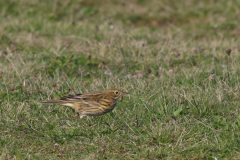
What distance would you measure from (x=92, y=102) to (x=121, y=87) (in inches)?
54.3

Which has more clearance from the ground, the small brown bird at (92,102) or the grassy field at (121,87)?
the small brown bird at (92,102)

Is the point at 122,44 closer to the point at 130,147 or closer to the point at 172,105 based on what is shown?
the point at 172,105

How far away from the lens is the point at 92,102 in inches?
235

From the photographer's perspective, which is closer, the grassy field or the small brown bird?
the grassy field

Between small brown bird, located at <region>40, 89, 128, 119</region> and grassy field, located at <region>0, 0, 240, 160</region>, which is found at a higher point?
small brown bird, located at <region>40, 89, 128, 119</region>

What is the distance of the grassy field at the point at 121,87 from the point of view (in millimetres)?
5375

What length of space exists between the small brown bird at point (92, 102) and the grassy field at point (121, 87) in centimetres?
18

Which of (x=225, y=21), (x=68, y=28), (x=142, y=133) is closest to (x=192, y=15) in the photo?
(x=225, y=21)

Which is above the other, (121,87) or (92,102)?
(92,102)

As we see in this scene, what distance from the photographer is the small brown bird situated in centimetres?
586

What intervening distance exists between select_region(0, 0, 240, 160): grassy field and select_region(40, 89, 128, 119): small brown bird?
0.59 feet

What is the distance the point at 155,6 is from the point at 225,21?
2.26 m

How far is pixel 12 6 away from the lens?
13.4 m

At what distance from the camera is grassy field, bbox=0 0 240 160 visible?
17.6ft
